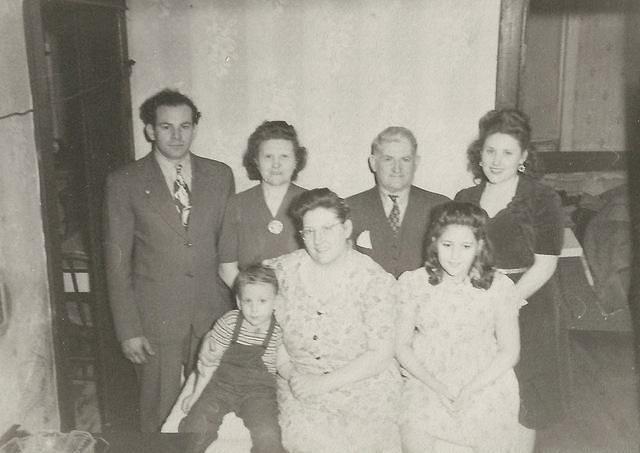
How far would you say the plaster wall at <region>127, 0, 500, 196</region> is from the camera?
3855mm

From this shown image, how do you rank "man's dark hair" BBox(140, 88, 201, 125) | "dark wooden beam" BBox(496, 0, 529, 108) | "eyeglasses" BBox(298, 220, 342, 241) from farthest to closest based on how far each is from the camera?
"dark wooden beam" BBox(496, 0, 529, 108), "man's dark hair" BBox(140, 88, 201, 125), "eyeglasses" BBox(298, 220, 342, 241)

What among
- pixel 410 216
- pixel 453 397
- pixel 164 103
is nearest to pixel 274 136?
pixel 164 103

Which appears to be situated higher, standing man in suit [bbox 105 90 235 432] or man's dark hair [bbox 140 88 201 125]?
man's dark hair [bbox 140 88 201 125]

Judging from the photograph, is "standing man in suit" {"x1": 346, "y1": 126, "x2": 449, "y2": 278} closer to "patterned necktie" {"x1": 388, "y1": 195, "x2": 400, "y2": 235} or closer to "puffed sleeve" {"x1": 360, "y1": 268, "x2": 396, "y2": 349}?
"patterned necktie" {"x1": 388, "y1": 195, "x2": 400, "y2": 235}

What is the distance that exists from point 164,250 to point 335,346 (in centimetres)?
112

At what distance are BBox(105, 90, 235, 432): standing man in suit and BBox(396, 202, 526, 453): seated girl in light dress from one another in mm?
1179

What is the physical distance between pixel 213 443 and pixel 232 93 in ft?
7.46

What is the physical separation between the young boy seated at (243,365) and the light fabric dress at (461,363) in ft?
1.95

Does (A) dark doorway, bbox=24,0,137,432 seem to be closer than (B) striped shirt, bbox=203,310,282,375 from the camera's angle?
No

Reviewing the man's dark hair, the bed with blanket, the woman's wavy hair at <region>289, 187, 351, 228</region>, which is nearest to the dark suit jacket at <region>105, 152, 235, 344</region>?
the man's dark hair

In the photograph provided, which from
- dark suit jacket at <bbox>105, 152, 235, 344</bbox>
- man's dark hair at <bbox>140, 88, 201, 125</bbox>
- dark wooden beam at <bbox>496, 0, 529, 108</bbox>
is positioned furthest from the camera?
dark wooden beam at <bbox>496, 0, 529, 108</bbox>

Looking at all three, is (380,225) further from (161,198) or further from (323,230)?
(161,198)

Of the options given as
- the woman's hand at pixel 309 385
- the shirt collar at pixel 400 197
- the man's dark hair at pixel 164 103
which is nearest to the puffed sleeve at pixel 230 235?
the man's dark hair at pixel 164 103

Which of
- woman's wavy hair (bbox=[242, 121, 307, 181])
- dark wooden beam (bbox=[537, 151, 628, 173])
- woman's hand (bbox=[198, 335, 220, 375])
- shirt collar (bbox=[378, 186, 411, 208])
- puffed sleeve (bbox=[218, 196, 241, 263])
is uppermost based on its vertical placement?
woman's wavy hair (bbox=[242, 121, 307, 181])
